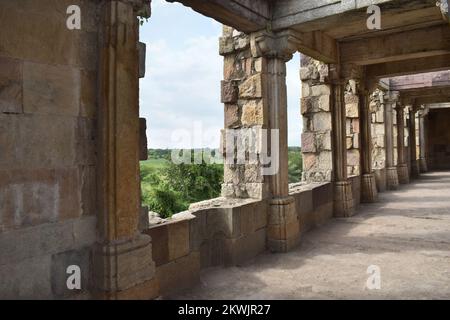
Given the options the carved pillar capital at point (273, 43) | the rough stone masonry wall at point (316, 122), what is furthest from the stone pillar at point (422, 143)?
the carved pillar capital at point (273, 43)

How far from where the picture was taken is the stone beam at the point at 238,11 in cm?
420

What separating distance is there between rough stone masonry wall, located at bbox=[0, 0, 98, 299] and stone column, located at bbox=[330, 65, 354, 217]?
5.77m

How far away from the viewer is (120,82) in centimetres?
283

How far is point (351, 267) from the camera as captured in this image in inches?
170

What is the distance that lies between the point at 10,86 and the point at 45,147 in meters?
0.45

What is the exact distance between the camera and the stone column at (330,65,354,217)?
7.50 m

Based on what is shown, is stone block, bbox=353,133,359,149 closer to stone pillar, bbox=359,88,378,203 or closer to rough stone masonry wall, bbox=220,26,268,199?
stone pillar, bbox=359,88,378,203

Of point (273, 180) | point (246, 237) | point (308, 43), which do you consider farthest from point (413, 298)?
point (308, 43)

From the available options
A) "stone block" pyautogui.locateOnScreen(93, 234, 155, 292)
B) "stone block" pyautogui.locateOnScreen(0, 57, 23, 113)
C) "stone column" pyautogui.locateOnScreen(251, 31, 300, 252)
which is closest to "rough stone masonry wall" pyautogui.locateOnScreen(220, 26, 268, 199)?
"stone column" pyautogui.locateOnScreen(251, 31, 300, 252)

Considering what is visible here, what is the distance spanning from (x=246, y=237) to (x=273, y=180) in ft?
3.15

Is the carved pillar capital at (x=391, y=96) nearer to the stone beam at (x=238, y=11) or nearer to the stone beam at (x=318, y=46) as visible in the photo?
the stone beam at (x=318, y=46)

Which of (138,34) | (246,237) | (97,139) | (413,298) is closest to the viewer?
(97,139)

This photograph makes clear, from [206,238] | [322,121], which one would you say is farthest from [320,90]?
[206,238]

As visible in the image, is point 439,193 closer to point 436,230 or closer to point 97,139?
point 436,230
